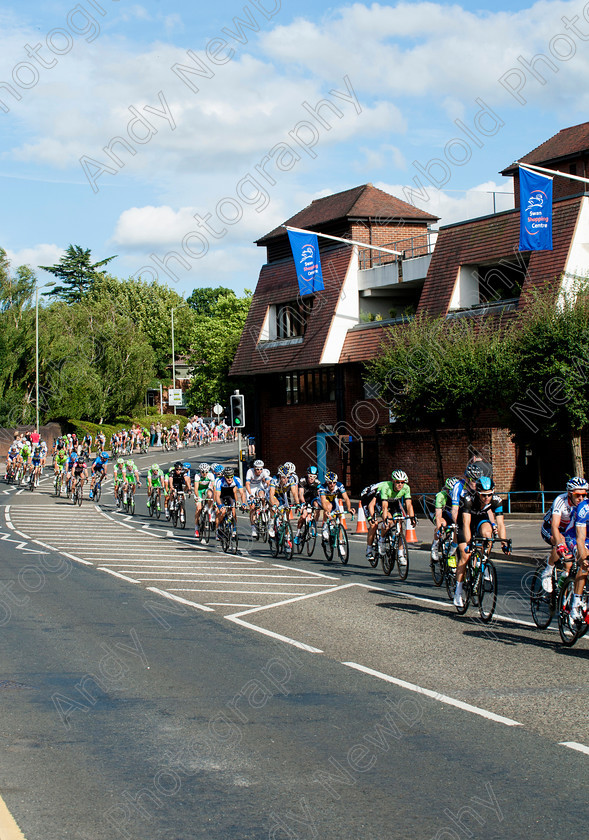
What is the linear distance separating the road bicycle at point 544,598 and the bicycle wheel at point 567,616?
12.4 inches

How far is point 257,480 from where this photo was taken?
2033cm

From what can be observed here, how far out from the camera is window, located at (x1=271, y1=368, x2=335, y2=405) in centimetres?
3955

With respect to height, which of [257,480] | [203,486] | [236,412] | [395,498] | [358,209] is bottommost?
[395,498]

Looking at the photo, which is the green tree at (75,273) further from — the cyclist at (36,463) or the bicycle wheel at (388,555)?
the bicycle wheel at (388,555)

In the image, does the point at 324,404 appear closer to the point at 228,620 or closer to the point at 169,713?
the point at 228,620

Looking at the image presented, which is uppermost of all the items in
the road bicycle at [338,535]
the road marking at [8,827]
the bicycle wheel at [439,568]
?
the road bicycle at [338,535]

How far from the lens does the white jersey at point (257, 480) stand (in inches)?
795

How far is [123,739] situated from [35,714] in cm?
109

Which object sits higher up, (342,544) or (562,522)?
(562,522)

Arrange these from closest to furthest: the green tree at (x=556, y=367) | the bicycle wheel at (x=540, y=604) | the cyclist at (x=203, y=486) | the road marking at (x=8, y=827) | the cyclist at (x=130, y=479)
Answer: the road marking at (x=8, y=827) → the bicycle wheel at (x=540, y=604) → the cyclist at (x=203, y=486) → the green tree at (x=556, y=367) → the cyclist at (x=130, y=479)

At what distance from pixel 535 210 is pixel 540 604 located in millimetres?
16798

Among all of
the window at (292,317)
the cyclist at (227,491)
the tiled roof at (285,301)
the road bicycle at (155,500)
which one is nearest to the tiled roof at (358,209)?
the tiled roof at (285,301)

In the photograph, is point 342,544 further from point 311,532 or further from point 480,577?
point 480,577

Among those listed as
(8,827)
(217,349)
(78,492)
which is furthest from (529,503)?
(217,349)
